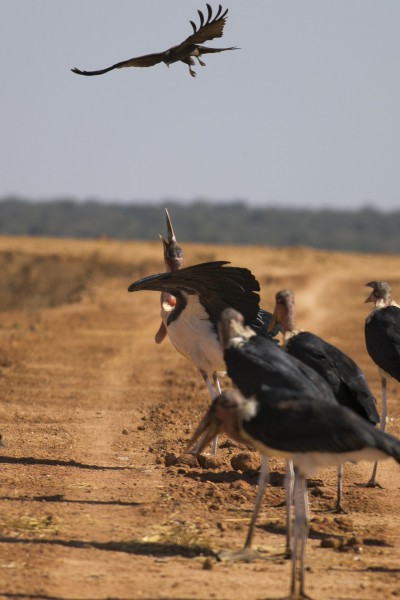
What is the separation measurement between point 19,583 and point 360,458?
1801 millimetres

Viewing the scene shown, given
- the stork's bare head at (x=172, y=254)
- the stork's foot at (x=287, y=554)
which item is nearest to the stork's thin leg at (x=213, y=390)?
the stork's bare head at (x=172, y=254)

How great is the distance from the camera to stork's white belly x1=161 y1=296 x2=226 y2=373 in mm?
9211

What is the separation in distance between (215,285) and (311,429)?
304 cm

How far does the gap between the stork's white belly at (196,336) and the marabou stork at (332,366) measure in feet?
4.71

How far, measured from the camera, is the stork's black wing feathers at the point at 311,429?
5.88m

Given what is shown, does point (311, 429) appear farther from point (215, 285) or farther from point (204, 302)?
point (204, 302)

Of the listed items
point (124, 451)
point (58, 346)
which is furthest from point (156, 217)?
point (124, 451)

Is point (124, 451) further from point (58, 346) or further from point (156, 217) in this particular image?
point (156, 217)

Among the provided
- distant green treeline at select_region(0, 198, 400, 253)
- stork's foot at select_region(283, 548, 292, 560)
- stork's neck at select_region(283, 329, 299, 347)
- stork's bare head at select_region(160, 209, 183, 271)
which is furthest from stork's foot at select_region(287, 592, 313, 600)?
distant green treeline at select_region(0, 198, 400, 253)

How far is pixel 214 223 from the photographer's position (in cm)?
9519

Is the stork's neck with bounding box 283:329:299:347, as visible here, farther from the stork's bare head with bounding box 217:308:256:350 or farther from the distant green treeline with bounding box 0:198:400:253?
the distant green treeline with bounding box 0:198:400:253

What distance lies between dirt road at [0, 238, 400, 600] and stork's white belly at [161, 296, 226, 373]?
750mm

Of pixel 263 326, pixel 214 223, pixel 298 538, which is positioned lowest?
pixel 298 538

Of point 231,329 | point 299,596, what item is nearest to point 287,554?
point 299,596
